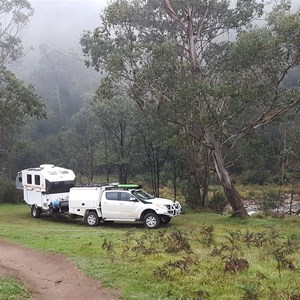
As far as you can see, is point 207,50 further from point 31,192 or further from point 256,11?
point 31,192

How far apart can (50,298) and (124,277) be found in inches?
64.5

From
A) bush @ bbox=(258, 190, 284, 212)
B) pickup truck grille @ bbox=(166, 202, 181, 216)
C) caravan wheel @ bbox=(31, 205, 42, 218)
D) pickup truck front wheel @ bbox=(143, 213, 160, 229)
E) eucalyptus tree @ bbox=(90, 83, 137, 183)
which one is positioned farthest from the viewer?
eucalyptus tree @ bbox=(90, 83, 137, 183)

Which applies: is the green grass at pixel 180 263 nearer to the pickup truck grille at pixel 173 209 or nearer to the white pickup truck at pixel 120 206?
the pickup truck grille at pixel 173 209

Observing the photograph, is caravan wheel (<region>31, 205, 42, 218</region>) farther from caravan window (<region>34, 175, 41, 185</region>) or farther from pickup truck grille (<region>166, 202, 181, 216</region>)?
pickup truck grille (<region>166, 202, 181, 216</region>)

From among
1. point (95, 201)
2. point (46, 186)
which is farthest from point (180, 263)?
point (46, 186)

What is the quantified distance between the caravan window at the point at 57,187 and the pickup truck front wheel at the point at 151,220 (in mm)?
5717

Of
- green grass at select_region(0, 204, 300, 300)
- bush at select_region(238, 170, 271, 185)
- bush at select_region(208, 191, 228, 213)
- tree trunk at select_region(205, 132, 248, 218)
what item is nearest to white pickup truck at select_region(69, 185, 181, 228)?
green grass at select_region(0, 204, 300, 300)

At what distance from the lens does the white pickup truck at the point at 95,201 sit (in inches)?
765

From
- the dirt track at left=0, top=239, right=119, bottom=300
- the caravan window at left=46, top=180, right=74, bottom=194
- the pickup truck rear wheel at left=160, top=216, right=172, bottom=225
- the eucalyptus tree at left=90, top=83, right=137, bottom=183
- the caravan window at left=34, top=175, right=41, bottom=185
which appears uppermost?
the eucalyptus tree at left=90, top=83, right=137, bottom=183

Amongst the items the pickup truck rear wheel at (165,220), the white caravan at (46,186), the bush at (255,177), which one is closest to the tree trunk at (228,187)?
the pickup truck rear wheel at (165,220)

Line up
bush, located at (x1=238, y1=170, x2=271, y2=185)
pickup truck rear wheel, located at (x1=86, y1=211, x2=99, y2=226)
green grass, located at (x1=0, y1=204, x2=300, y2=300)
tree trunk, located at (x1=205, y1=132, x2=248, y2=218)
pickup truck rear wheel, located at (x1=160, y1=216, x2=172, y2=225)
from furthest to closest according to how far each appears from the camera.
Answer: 1. bush, located at (x1=238, y1=170, x2=271, y2=185)
2. tree trunk, located at (x1=205, y1=132, x2=248, y2=218)
3. pickup truck rear wheel, located at (x1=86, y1=211, x2=99, y2=226)
4. pickup truck rear wheel, located at (x1=160, y1=216, x2=172, y2=225)
5. green grass, located at (x1=0, y1=204, x2=300, y2=300)

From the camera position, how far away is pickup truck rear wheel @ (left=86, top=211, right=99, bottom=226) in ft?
67.3

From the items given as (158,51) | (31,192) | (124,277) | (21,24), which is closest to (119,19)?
(158,51)

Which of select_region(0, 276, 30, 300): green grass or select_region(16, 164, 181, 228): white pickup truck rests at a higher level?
select_region(16, 164, 181, 228): white pickup truck
